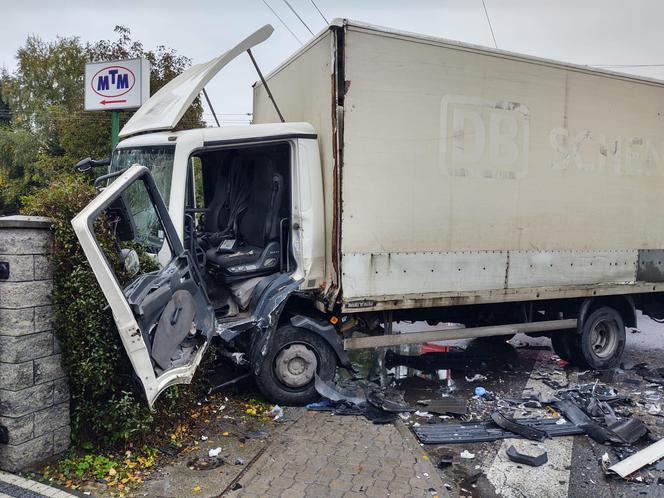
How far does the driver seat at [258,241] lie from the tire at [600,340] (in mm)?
4051

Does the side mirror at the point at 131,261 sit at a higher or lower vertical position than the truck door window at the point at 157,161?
lower

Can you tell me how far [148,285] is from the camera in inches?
154

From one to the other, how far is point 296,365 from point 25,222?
2695 mm

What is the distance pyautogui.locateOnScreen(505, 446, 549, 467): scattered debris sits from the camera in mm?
4332

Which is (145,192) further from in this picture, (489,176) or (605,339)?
(605,339)

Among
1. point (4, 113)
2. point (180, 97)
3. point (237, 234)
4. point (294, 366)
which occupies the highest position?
point (4, 113)

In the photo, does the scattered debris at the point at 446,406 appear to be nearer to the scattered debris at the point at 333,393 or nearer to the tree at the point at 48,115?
the scattered debris at the point at 333,393

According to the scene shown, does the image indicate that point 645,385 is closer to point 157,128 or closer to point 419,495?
point 419,495

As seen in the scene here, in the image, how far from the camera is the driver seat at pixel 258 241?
5328 mm

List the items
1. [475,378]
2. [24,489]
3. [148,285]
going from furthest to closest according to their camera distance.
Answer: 1. [475,378]
2. [148,285]
3. [24,489]

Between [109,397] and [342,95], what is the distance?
10.2ft

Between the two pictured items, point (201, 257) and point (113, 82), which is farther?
point (113, 82)

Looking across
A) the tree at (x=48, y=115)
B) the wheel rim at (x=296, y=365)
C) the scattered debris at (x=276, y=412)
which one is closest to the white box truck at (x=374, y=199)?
the wheel rim at (x=296, y=365)

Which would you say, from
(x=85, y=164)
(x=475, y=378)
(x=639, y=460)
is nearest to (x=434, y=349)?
(x=475, y=378)
